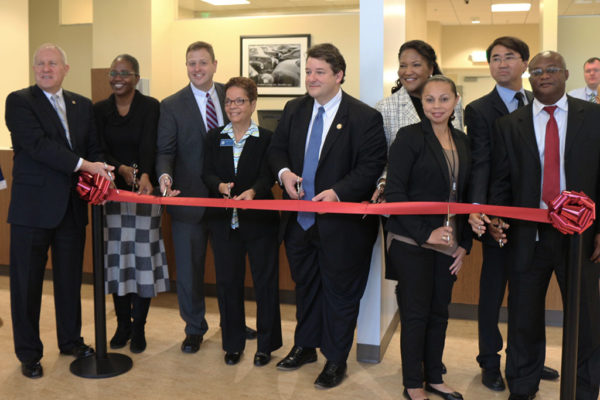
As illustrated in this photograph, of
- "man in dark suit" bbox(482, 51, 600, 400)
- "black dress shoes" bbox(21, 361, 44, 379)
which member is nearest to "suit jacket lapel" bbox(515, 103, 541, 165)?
"man in dark suit" bbox(482, 51, 600, 400)

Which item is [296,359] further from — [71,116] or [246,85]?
[71,116]

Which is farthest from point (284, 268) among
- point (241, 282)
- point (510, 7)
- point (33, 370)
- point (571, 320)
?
point (510, 7)

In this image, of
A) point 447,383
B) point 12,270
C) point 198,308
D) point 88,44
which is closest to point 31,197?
point 12,270

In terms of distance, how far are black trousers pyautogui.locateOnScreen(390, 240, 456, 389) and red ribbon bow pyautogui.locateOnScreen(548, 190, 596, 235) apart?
596 millimetres

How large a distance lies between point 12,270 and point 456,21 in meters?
13.1

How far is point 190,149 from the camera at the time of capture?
162 inches

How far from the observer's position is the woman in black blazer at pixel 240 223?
379cm

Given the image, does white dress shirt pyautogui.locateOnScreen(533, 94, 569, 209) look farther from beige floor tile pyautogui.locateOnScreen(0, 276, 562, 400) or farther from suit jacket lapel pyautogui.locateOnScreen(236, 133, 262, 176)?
suit jacket lapel pyautogui.locateOnScreen(236, 133, 262, 176)

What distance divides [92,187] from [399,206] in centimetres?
176

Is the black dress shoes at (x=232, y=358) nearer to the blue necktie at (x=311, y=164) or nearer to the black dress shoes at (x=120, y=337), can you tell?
the black dress shoes at (x=120, y=337)

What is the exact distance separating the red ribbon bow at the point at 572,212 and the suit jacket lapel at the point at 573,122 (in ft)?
1.00

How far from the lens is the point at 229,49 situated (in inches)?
365

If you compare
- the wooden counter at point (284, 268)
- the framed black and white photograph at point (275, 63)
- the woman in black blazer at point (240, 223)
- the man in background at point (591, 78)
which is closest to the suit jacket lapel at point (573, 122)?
the woman in black blazer at point (240, 223)

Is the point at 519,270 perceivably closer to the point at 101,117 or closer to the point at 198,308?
the point at 198,308
